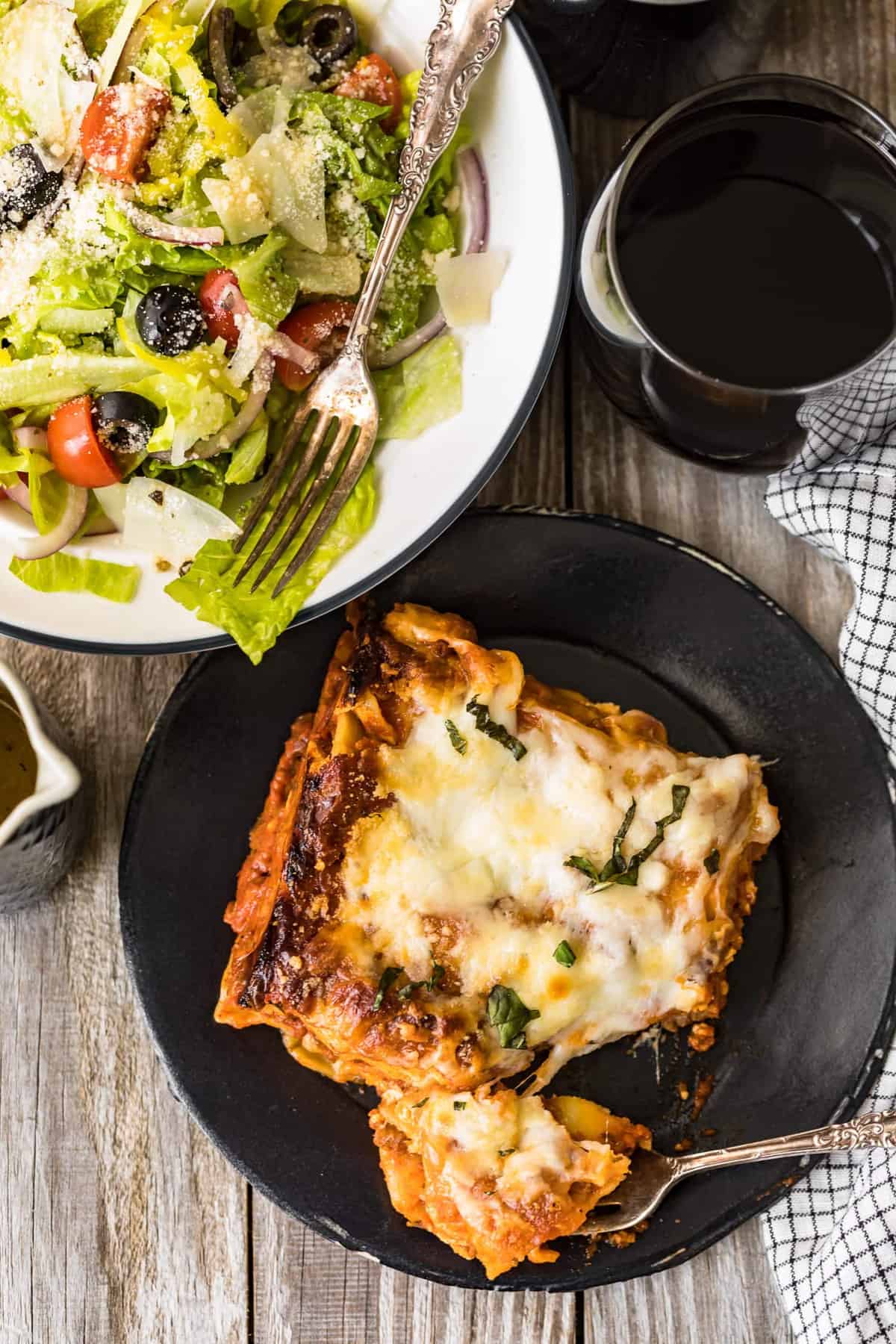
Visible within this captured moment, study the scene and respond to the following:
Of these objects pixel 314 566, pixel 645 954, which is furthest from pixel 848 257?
pixel 645 954

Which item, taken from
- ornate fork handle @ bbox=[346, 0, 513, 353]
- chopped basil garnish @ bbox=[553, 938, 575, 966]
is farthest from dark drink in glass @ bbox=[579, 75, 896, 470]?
chopped basil garnish @ bbox=[553, 938, 575, 966]

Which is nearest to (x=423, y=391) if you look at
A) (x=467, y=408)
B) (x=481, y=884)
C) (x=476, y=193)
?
(x=467, y=408)

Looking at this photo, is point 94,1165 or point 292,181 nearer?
point 292,181

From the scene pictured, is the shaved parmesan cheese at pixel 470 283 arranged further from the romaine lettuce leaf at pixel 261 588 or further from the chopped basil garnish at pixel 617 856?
the chopped basil garnish at pixel 617 856

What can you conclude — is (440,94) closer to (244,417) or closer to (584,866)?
(244,417)

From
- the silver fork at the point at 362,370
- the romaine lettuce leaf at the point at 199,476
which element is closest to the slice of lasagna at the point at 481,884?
the silver fork at the point at 362,370

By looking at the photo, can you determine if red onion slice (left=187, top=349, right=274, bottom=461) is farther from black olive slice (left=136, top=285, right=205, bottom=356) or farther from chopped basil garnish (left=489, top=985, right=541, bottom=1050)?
chopped basil garnish (left=489, top=985, right=541, bottom=1050)
